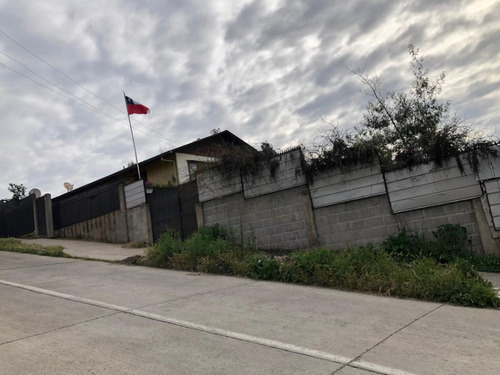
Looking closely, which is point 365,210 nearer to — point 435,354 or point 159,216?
point 435,354

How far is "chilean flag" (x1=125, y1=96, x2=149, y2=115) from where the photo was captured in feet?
61.4

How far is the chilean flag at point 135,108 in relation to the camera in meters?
18.7

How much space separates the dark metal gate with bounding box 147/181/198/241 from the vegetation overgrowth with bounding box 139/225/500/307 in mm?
2544

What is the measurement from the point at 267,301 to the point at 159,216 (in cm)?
869

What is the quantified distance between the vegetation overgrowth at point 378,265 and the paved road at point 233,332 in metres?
0.35

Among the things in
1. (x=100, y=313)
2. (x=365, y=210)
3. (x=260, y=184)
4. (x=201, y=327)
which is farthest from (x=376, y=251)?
(x=100, y=313)

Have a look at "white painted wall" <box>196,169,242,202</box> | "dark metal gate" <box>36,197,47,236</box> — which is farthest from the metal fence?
"white painted wall" <box>196,169,242,202</box>

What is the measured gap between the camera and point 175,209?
13.6 meters

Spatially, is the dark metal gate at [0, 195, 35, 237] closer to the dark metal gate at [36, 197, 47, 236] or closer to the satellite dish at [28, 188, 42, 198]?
the satellite dish at [28, 188, 42, 198]

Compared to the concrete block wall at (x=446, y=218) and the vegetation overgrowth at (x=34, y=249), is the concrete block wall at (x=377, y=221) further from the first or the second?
the vegetation overgrowth at (x=34, y=249)

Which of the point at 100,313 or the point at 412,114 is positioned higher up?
the point at 412,114

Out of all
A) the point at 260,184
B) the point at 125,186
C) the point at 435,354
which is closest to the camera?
the point at 435,354

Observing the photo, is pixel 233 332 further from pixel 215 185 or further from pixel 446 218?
pixel 215 185

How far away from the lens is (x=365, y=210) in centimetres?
952
